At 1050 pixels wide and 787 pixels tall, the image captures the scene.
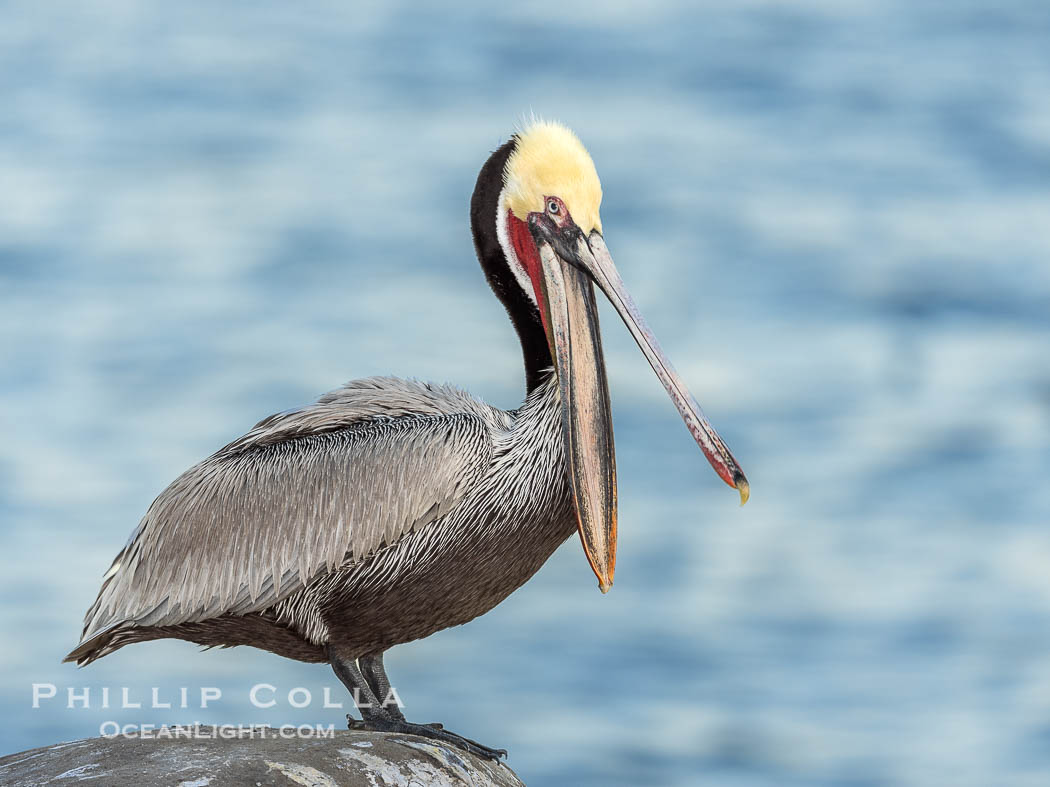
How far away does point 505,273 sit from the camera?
249 inches

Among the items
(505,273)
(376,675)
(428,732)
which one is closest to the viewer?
(428,732)

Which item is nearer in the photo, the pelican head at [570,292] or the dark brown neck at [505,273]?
the pelican head at [570,292]

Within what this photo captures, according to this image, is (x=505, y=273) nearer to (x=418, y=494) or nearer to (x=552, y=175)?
(x=552, y=175)

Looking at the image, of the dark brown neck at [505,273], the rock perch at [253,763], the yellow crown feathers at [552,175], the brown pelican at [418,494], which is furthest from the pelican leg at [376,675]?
the yellow crown feathers at [552,175]

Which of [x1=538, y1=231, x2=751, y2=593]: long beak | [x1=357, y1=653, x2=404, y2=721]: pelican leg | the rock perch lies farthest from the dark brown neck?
the rock perch

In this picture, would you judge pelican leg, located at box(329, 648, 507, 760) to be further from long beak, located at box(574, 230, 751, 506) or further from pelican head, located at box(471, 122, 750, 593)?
long beak, located at box(574, 230, 751, 506)

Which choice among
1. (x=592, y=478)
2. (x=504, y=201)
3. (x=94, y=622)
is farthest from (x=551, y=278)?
(x=94, y=622)

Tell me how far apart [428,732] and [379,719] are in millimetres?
208

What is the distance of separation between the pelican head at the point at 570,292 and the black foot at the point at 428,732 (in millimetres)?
830

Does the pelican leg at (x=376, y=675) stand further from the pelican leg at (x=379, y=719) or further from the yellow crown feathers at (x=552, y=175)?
the yellow crown feathers at (x=552, y=175)

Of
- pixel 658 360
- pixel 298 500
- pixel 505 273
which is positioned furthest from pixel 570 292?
pixel 298 500

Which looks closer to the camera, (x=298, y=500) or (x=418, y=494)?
(x=418, y=494)

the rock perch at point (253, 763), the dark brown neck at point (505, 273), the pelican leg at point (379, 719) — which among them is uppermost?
the dark brown neck at point (505, 273)

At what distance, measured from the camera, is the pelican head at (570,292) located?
226 inches
